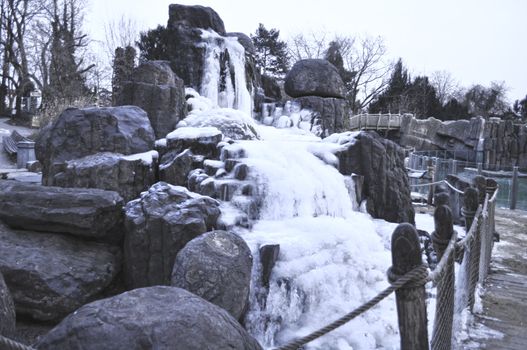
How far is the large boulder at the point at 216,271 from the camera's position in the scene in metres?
4.15

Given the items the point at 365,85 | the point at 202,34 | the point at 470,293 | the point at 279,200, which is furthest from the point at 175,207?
the point at 365,85

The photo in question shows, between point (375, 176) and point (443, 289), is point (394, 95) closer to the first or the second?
point (375, 176)

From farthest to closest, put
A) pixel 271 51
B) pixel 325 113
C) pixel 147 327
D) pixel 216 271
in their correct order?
pixel 271 51, pixel 325 113, pixel 216 271, pixel 147 327

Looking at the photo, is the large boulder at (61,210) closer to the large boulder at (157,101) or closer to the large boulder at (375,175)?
the large boulder at (157,101)

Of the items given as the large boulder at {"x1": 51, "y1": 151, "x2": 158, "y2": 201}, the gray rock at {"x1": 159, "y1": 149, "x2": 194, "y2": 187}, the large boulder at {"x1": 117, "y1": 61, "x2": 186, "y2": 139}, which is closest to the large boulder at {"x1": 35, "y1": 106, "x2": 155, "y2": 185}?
the large boulder at {"x1": 51, "y1": 151, "x2": 158, "y2": 201}

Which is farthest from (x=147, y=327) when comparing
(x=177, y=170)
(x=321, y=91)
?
(x=321, y=91)

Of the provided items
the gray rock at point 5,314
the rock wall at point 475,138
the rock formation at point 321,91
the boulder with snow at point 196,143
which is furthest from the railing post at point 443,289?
the rock wall at point 475,138

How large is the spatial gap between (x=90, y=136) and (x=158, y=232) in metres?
3.42

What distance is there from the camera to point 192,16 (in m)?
14.6

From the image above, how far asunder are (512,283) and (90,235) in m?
5.04

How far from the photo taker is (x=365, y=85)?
3938 cm

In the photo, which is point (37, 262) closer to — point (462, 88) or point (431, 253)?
point (431, 253)

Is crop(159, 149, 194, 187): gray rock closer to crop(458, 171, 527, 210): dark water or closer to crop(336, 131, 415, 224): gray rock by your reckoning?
crop(336, 131, 415, 224): gray rock

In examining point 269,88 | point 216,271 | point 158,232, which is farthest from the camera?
point 269,88
